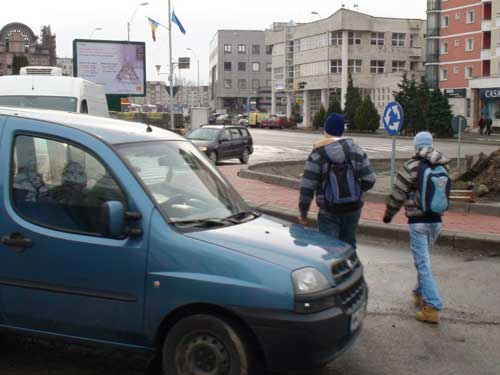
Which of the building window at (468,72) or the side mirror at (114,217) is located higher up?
the building window at (468,72)

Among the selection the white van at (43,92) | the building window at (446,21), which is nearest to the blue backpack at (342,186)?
the white van at (43,92)

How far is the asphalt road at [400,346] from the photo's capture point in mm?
4723

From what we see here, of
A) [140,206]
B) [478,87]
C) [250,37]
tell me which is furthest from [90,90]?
[250,37]

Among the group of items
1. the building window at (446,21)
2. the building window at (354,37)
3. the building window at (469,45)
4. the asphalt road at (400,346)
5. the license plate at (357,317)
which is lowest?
the asphalt road at (400,346)

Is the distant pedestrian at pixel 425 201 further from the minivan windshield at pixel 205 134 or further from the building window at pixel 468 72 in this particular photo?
the building window at pixel 468 72

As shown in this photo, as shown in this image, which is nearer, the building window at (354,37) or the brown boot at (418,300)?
the brown boot at (418,300)

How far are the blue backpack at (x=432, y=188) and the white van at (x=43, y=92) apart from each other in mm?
7830

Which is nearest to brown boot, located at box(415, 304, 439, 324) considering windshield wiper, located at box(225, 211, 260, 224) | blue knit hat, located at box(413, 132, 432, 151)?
blue knit hat, located at box(413, 132, 432, 151)

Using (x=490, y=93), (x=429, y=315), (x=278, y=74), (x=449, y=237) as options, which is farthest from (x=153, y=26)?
(x=278, y=74)

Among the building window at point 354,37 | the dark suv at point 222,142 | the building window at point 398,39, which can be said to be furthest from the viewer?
the building window at point 398,39

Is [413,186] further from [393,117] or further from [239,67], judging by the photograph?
[239,67]

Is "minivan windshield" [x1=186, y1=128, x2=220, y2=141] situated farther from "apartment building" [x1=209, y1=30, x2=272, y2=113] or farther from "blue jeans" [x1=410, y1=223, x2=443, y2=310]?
"apartment building" [x1=209, y1=30, x2=272, y2=113]

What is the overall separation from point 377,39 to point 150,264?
273ft

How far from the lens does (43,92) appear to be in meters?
12.8
